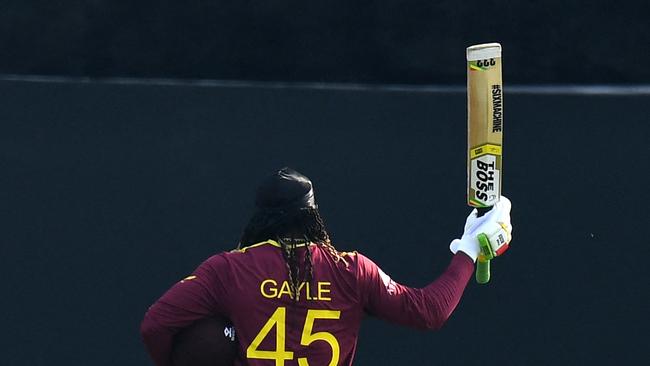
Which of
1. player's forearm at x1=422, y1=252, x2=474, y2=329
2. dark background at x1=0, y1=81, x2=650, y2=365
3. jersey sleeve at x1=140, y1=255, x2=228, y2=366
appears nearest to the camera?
jersey sleeve at x1=140, y1=255, x2=228, y2=366

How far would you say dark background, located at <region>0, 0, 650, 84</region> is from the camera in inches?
221

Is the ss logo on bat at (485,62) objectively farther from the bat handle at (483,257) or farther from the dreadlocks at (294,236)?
the dreadlocks at (294,236)

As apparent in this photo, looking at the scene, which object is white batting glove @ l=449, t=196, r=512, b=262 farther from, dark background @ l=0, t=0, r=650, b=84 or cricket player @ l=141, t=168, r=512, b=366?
dark background @ l=0, t=0, r=650, b=84

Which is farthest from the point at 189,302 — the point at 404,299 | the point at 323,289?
A: the point at 404,299

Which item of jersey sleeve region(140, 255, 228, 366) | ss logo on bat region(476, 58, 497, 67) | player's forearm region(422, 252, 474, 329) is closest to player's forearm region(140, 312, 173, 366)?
jersey sleeve region(140, 255, 228, 366)

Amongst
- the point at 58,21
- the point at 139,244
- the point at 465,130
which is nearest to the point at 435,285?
the point at 465,130

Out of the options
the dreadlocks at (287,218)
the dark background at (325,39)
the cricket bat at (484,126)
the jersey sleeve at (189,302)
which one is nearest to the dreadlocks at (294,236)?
the dreadlocks at (287,218)

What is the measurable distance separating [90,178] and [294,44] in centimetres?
108

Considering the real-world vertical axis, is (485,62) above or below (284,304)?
above

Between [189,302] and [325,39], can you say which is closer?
[189,302]

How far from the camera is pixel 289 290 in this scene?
3.53 m

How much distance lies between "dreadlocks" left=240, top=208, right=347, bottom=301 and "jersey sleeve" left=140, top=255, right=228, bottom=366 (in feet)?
0.47

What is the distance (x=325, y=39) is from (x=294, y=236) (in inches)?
90.7

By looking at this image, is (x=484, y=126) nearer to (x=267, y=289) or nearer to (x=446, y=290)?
(x=446, y=290)
